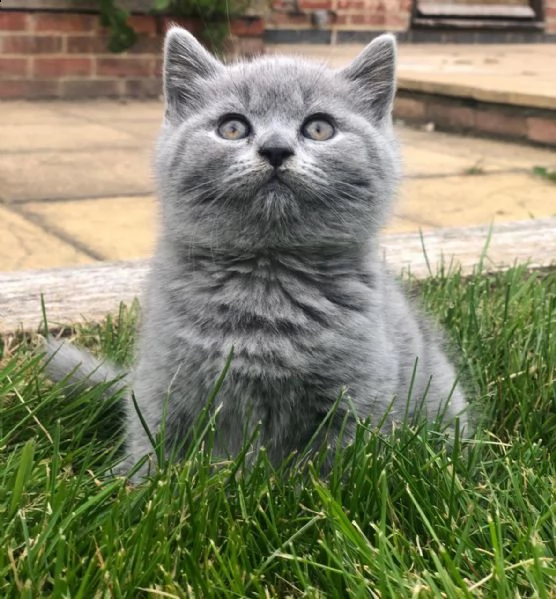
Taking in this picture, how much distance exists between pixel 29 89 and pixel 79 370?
4136 mm

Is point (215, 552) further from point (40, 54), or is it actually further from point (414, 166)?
point (40, 54)

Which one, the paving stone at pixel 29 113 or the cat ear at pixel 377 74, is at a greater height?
the cat ear at pixel 377 74

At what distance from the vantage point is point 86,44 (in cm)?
581

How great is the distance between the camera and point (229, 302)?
1663 mm

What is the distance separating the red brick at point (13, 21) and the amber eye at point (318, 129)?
173 inches

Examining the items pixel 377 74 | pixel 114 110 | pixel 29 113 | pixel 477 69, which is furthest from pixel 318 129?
pixel 477 69

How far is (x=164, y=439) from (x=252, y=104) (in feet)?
1.93

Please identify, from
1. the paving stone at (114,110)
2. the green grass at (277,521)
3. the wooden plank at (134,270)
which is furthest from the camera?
the paving stone at (114,110)

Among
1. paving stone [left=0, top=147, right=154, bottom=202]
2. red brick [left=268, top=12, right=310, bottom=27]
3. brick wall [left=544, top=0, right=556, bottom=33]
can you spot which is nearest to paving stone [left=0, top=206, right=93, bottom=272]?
paving stone [left=0, top=147, right=154, bottom=202]

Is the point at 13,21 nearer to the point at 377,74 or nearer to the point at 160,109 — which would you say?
the point at 160,109

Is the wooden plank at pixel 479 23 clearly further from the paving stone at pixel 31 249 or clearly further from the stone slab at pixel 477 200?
the paving stone at pixel 31 249

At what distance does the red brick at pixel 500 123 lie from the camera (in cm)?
533

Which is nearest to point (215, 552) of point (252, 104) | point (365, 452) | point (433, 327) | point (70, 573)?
point (70, 573)

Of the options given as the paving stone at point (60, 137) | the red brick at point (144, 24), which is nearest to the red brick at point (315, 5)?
the red brick at point (144, 24)
